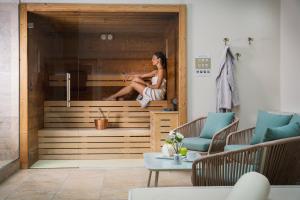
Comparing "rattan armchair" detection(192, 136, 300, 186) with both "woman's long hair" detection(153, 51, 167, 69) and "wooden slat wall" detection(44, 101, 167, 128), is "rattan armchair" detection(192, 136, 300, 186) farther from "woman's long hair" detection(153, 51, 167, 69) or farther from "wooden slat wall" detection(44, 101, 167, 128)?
"woman's long hair" detection(153, 51, 167, 69)

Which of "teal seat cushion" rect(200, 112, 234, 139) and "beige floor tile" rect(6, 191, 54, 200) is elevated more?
"teal seat cushion" rect(200, 112, 234, 139)

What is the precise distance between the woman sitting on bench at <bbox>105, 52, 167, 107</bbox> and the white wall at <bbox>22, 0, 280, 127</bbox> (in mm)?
1268

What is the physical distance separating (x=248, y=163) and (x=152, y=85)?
4.28 m

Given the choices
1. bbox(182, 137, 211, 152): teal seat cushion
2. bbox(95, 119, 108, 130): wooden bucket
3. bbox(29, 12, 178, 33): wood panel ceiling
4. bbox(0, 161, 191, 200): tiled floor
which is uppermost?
bbox(29, 12, 178, 33): wood panel ceiling

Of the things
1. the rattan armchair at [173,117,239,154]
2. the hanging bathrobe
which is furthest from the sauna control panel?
the rattan armchair at [173,117,239,154]

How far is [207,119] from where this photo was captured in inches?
211

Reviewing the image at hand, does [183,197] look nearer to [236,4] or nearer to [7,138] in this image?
[7,138]

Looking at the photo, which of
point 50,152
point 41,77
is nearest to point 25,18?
point 41,77

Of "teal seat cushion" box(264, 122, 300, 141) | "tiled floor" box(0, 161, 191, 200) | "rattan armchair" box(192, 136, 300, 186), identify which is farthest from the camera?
"tiled floor" box(0, 161, 191, 200)

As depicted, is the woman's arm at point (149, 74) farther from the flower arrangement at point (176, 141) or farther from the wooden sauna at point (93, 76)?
the flower arrangement at point (176, 141)

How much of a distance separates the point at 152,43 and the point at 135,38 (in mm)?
369

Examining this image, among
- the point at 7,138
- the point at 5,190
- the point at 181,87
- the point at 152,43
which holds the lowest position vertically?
the point at 5,190

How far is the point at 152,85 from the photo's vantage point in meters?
7.28

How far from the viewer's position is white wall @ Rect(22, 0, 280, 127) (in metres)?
5.86
